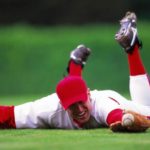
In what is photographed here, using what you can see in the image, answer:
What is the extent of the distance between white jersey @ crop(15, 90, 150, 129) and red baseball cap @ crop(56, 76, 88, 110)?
25 cm

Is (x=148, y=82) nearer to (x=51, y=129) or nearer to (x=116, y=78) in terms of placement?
(x=51, y=129)

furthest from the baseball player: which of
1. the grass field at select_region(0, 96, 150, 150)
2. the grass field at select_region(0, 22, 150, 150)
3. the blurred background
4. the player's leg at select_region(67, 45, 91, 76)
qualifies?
the grass field at select_region(0, 22, 150, 150)

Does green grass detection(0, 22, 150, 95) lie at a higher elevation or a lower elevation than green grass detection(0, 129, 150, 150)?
higher

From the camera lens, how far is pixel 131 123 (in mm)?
9922

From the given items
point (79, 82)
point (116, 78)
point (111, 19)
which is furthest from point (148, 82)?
point (111, 19)

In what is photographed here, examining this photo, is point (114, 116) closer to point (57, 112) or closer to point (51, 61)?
point (57, 112)

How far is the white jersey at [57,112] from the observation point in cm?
1071

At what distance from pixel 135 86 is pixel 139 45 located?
19.9 inches

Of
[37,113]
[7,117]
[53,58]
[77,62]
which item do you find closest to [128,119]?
[37,113]

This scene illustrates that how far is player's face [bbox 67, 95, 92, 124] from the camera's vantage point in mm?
10484

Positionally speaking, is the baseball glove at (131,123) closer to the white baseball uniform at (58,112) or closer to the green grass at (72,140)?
the green grass at (72,140)

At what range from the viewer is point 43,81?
23.4m

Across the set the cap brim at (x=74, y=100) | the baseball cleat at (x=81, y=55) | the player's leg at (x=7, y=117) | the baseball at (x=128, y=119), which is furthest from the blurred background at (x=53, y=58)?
the baseball at (x=128, y=119)

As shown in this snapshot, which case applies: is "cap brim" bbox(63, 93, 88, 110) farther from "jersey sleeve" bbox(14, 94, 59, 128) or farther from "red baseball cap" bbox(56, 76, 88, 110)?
"jersey sleeve" bbox(14, 94, 59, 128)
